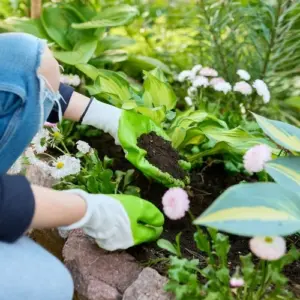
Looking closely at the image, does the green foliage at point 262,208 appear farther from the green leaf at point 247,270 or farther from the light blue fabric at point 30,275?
the light blue fabric at point 30,275

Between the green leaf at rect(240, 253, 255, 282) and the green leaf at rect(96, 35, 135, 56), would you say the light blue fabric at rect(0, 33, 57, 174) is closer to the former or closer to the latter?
the green leaf at rect(240, 253, 255, 282)

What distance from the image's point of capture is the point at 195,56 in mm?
2197

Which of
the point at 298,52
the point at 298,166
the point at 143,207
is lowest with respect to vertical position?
the point at 298,52

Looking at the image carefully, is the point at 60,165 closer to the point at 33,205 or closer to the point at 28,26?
the point at 33,205

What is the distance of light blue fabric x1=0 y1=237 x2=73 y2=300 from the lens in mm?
955

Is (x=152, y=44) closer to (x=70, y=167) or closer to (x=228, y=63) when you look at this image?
(x=228, y=63)

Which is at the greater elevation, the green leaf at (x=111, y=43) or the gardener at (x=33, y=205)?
the gardener at (x=33, y=205)

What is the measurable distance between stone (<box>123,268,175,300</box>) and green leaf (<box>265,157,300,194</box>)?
0.94 ft

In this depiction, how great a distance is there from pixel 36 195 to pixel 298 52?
1.32m

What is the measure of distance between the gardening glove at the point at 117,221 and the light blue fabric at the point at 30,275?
71 mm

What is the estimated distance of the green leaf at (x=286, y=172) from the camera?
0.96m

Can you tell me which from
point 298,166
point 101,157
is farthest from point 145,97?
point 298,166

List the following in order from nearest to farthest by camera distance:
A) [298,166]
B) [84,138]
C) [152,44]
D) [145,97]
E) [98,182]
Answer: [298,166]
[98,182]
[145,97]
[84,138]
[152,44]

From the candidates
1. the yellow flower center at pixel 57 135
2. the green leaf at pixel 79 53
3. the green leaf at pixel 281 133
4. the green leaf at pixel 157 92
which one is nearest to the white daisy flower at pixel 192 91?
the green leaf at pixel 157 92
